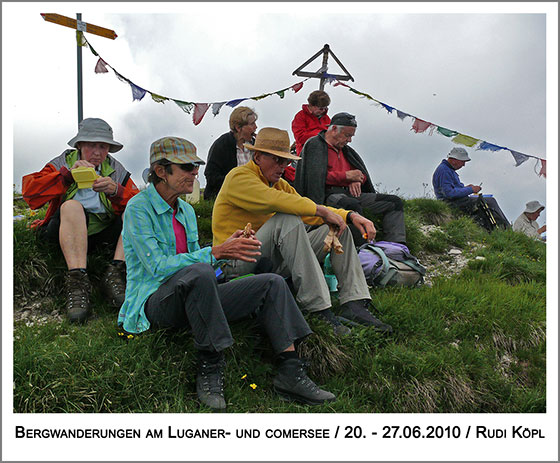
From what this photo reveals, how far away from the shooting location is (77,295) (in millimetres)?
4582

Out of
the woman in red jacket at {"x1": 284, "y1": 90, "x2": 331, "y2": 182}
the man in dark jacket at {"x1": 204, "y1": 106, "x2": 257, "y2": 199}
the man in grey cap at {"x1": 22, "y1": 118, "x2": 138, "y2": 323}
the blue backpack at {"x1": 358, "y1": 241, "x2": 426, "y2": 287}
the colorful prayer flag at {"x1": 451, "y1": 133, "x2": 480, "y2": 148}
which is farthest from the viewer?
the colorful prayer flag at {"x1": 451, "y1": 133, "x2": 480, "y2": 148}

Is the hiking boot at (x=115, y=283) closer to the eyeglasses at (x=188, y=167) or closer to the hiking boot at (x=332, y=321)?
the eyeglasses at (x=188, y=167)

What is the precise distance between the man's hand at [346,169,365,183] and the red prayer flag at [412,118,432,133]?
459cm

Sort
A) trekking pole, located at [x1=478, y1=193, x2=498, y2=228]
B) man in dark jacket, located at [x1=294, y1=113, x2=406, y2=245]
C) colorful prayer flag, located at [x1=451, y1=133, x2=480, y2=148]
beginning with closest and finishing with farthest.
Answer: man in dark jacket, located at [x1=294, y1=113, x2=406, y2=245]
trekking pole, located at [x1=478, y1=193, x2=498, y2=228]
colorful prayer flag, located at [x1=451, y1=133, x2=480, y2=148]

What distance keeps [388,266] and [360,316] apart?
125 centimetres

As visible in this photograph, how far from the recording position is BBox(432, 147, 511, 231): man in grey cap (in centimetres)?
973

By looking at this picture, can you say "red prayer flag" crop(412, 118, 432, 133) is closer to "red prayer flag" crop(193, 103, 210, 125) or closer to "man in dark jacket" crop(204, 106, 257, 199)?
"red prayer flag" crop(193, 103, 210, 125)

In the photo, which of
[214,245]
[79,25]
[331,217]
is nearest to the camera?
[214,245]

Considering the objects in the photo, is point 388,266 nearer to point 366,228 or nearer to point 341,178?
point 366,228

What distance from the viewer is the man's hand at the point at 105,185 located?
15.4ft

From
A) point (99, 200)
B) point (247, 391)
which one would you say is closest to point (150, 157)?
point (99, 200)

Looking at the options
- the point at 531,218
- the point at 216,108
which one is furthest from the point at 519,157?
the point at 216,108

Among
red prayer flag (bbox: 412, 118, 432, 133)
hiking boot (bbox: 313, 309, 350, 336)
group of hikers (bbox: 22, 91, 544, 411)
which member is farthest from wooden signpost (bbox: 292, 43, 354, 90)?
hiking boot (bbox: 313, 309, 350, 336)

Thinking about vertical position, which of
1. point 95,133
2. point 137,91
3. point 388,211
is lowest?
point 388,211
